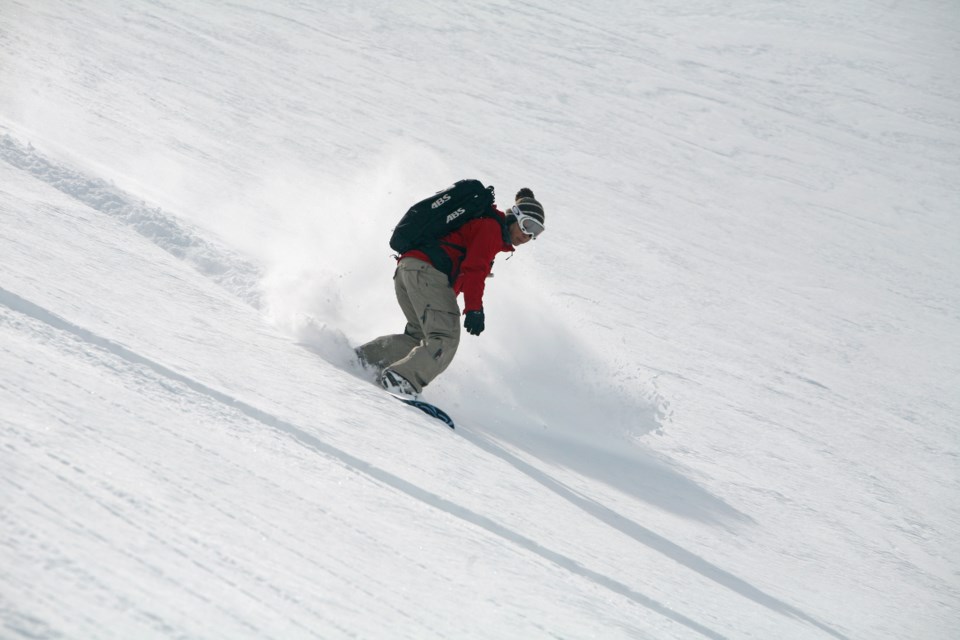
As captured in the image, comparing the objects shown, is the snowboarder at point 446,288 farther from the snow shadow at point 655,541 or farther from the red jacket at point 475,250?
the snow shadow at point 655,541

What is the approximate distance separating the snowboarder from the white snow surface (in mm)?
262

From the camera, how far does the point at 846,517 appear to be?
628cm

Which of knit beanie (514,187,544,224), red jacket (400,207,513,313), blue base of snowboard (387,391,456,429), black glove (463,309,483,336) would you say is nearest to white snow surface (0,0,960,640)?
blue base of snowboard (387,391,456,429)

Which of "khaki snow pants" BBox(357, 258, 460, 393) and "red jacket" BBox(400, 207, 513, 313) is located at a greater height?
"red jacket" BBox(400, 207, 513, 313)

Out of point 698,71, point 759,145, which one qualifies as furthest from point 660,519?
point 698,71

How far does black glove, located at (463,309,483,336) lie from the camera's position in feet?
16.6

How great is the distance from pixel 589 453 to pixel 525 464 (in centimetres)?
117

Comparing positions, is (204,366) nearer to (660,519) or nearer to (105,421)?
(105,421)

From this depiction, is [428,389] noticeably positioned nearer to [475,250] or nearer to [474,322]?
[474,322]

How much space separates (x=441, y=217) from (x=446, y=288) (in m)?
0.47

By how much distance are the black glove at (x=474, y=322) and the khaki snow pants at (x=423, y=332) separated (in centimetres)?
31

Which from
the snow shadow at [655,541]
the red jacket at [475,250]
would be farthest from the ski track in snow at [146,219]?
the snow shadow at [655,541]

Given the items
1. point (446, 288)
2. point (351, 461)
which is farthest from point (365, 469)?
point (446, 288)

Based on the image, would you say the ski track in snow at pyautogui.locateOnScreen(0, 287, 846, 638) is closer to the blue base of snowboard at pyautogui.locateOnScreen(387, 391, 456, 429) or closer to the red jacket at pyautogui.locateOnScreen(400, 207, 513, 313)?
the blue base of snowboard at pyautogui.locateOnScreen(387, 391, 456, 429)
